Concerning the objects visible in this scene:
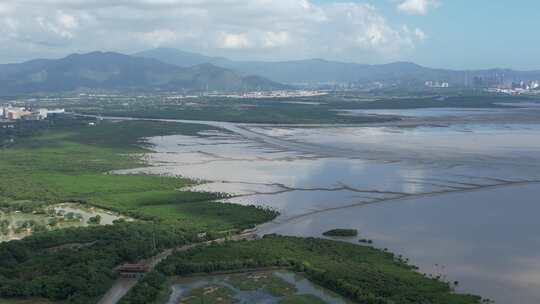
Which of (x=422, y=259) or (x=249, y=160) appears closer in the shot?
(x=422, y=259)

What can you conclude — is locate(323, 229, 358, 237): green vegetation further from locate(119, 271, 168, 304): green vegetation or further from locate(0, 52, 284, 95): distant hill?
locate(0, 52, 284, 95): distant hill

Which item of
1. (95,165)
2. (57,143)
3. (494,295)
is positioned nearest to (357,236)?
(494,295)

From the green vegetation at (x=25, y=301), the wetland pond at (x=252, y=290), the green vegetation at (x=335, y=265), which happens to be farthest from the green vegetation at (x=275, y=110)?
the green vegetation at (x=25, y=301)

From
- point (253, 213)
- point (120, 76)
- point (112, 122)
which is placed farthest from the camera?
point (120, 76)

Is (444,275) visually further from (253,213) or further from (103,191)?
(103,191)

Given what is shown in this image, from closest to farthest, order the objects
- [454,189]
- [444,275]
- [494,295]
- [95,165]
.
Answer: [494,295] → [444,275] → [454,189] → [95,165]

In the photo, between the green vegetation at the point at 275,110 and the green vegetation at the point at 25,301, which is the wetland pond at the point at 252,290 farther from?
the green vegetation at the point at 275,110

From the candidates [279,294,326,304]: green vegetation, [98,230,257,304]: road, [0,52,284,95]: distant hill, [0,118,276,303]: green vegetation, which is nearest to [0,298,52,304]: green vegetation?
[0,118,276,303]: green vegetation

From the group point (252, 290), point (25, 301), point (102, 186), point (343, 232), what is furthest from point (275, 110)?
point (25, 301)
